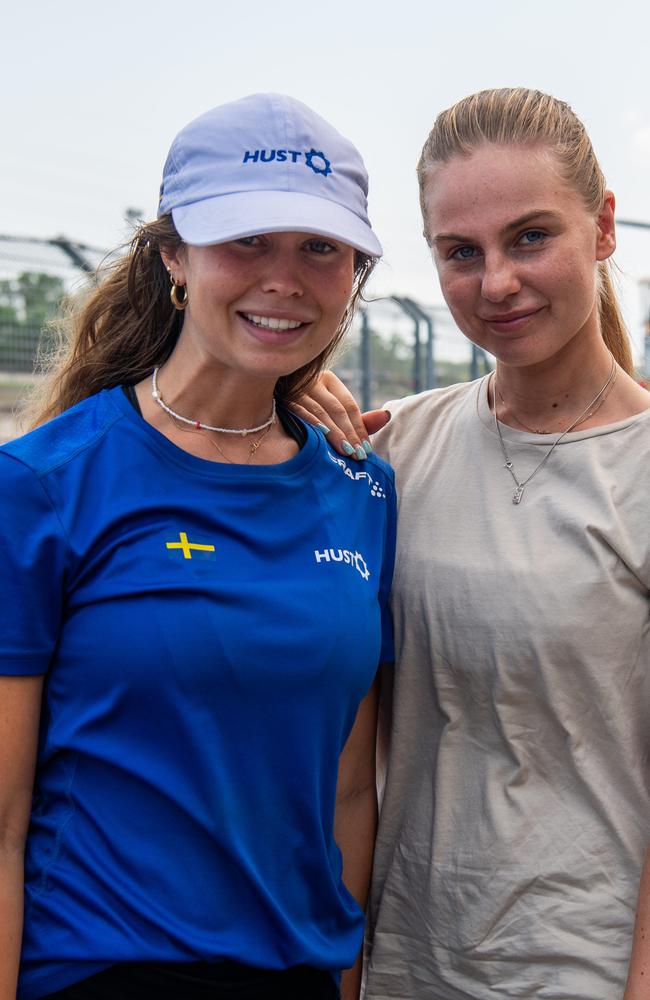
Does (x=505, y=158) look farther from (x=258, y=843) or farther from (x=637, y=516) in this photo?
(x=258, y=843)

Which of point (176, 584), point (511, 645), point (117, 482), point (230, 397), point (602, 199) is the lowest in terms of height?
point (511, 645)

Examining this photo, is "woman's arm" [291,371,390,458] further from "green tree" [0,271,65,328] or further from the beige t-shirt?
"green tree" [0,271,65,328]

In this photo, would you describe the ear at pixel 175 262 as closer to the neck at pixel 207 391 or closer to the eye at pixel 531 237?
the neck at pixel 207 391

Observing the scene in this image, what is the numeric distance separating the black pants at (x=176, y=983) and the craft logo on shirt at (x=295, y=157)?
150 centimetres

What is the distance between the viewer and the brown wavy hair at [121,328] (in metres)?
2.45

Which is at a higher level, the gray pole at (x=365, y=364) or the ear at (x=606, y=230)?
the ear at (x=606, y=230)

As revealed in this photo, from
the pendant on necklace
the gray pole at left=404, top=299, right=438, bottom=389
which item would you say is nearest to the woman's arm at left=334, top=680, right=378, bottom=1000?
the pendant on necklace

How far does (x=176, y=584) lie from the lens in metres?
2.04

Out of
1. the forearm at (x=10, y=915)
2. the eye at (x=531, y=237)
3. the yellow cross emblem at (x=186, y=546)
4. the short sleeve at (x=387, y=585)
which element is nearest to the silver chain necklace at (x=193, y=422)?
the yellow cross emblem at (x=186, y=546)

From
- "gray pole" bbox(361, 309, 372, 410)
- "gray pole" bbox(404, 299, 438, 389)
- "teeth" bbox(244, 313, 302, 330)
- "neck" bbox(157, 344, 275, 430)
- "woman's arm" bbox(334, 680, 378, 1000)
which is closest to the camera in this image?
"teeth" bbox(244, 313, 302, 330)

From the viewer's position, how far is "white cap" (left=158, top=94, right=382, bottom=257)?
210 cm

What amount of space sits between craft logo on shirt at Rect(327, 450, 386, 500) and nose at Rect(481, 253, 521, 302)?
48 cm

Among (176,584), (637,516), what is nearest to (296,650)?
(176,584)

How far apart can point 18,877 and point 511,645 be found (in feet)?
3.57
